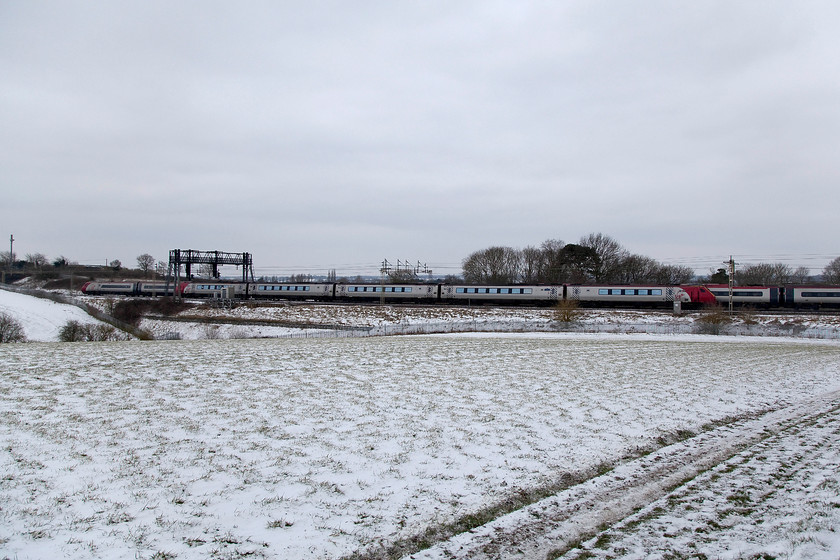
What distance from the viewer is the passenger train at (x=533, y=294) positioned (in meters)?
53.4

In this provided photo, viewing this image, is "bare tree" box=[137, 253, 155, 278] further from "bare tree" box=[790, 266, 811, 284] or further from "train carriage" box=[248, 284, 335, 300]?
"bare tree" box=[790, 266, 811, 284]

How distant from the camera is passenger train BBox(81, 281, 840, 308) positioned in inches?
2104

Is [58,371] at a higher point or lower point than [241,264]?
lower

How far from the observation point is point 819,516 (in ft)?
20.7

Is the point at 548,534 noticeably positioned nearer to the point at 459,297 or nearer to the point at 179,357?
the point at 179,357

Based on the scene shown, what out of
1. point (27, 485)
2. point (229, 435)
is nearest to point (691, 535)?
point (229, 435)

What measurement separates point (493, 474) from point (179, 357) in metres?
13.2

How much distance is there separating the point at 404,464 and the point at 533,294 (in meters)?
54.4

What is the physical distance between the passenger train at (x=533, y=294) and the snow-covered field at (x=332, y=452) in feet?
139

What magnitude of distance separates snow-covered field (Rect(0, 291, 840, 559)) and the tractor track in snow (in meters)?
0.03

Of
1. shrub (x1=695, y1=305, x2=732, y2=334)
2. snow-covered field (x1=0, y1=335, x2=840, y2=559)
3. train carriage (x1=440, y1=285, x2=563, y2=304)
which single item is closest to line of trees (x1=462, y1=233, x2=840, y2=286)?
train carriage (x1=440, y1=285, x2=563, y2=304)

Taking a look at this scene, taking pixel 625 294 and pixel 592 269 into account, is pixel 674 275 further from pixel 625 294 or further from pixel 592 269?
pixel 625 294

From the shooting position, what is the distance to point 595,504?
6.80 m

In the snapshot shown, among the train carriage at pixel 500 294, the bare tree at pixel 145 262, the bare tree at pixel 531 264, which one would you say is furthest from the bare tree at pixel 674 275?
the bare tree at pixel 145 262
